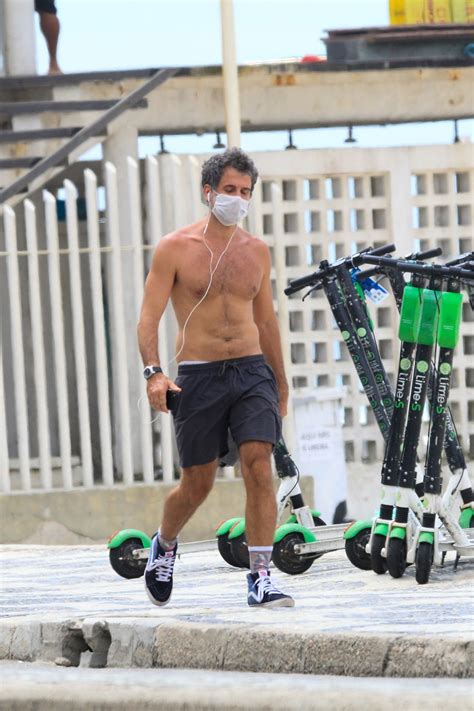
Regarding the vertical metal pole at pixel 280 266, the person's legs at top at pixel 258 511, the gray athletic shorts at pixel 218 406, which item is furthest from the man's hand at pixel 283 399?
the vertical metal pole at pixel 280 266

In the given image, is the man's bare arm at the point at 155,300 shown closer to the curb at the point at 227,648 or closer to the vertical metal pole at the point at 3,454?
the curb at the point at 227,648

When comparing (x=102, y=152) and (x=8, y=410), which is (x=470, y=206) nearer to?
(x=102, y=152)

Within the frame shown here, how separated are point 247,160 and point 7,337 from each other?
300 inches

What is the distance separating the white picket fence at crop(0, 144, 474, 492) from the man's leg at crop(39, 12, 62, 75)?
1.15 meters

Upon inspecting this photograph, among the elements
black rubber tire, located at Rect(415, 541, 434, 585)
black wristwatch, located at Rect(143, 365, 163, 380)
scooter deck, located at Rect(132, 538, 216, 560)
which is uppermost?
black wristwatch, located at Rect(143, 365, 163, 380)

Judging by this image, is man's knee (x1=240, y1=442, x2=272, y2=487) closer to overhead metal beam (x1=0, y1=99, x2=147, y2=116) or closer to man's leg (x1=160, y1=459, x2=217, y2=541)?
man's leg (x1=160, y1=459, x2=217, y2=541)

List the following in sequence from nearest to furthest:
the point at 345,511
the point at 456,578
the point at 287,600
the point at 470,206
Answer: the point at 287,600 → the point at 456,578 → the point at 345,511 → the point at 470,206

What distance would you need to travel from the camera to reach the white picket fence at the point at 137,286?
14.6 metres

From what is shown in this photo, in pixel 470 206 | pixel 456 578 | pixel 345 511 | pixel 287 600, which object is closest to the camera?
pixel 287 600

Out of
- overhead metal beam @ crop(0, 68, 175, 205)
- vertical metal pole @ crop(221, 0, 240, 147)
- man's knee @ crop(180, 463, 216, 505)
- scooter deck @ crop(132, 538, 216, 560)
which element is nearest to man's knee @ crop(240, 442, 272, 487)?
man's knee @ crop(180, 463, 216, 505)

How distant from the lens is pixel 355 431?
15680 mm

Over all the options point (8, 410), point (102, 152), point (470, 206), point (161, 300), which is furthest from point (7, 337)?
point (161, 300)

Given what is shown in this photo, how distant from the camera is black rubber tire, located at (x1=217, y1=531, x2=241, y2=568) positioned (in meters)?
10.0

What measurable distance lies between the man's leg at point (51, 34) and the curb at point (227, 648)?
9434 mm
